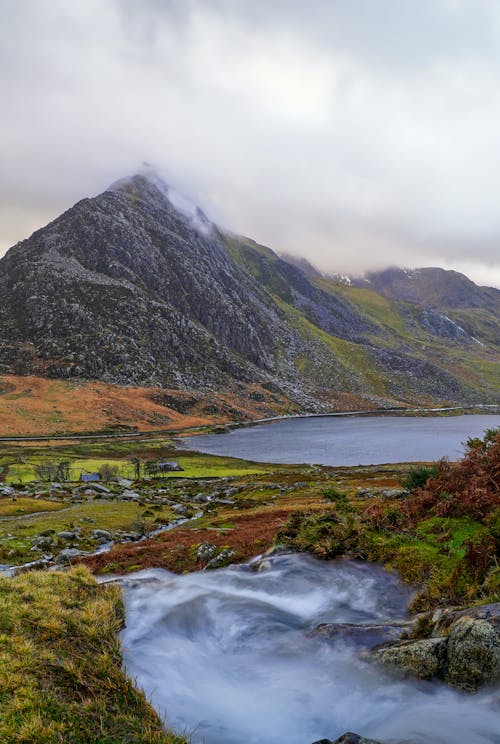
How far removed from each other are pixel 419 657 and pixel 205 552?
13.8 m

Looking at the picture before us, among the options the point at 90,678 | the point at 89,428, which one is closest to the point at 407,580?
the point at 90,678

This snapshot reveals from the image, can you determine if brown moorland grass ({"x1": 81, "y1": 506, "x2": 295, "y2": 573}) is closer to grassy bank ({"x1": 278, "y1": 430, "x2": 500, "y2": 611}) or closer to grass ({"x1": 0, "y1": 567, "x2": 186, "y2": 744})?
grassy bank ({"x1": 278, "y1": 430, "x2": 500, "y2": 611})

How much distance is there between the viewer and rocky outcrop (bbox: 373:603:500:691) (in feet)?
33.2

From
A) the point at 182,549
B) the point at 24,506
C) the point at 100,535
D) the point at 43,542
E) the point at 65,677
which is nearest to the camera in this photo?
the point at 65,677

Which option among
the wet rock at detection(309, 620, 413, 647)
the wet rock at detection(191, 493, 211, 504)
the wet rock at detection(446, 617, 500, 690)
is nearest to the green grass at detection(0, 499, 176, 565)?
the wet rock at detection(191, 493, 211, 504)

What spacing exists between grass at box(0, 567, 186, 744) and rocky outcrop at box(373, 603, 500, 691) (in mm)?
6007

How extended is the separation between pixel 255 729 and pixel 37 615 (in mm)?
6949

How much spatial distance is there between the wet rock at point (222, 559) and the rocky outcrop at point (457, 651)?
1076 centimetres

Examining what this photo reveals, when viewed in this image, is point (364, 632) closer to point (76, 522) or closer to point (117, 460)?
point (76, 522)

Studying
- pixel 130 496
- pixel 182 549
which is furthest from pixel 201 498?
pixel 182 549

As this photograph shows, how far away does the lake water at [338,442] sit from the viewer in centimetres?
10591

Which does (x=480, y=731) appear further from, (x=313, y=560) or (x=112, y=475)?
(x=112, y=475)

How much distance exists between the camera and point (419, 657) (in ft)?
36.6

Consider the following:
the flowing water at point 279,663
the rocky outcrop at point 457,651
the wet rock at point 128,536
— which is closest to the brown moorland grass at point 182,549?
the flowing water at point 279,663
